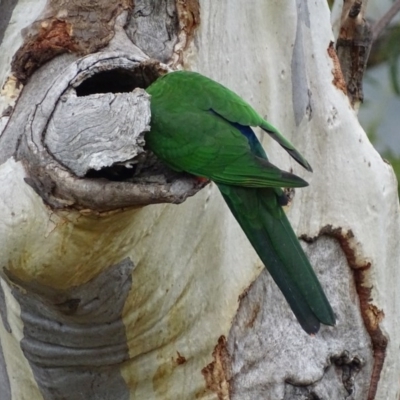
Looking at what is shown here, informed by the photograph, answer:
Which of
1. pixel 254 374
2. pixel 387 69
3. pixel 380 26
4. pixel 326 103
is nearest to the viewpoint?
pixel 254 374

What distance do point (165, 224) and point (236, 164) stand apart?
0.21 metres

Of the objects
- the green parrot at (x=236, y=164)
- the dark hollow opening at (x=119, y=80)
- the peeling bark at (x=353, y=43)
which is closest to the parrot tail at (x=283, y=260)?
the green parrot at (x=236, y=164)

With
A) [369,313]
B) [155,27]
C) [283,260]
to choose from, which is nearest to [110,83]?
[155,27]

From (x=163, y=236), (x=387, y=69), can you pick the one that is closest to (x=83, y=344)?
(x=163, y=236)

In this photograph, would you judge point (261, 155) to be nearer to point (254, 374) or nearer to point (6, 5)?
point (254, 374)

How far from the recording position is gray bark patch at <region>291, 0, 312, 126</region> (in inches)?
64.4

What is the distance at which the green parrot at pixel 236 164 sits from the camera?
3.76 feet

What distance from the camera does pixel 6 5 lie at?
4.89 feet

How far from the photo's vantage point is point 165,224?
1.32 meters

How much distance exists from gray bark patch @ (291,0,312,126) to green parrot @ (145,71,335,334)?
1.39ft

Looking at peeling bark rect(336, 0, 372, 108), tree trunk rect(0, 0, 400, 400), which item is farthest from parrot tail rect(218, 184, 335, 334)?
peeling bark rect(336, 0, 372, 108)

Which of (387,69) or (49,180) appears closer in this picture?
(49,180)

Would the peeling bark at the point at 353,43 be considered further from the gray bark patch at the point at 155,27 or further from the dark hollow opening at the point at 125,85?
the dark hollow opening at the point at 125,85

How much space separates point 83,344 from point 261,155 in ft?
1.27
